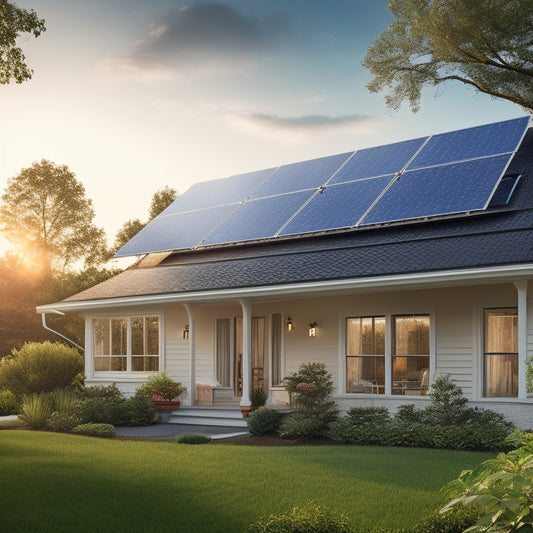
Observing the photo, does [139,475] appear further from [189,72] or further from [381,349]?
[189,72]

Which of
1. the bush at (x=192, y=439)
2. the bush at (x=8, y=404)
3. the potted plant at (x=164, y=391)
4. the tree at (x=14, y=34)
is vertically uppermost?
the tree at (x=14, y=34)

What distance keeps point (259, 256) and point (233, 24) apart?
5.57 metres

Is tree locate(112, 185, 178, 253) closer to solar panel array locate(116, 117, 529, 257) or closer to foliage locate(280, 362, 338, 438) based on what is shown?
solar panel array locate(116, 117, 529, 257)

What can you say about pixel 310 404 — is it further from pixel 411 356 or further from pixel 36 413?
pixel 36 413

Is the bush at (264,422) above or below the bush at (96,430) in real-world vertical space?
above

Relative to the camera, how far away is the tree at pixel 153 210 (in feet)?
117

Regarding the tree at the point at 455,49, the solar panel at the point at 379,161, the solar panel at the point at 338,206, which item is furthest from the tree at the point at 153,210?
the tree at the point at 455,49

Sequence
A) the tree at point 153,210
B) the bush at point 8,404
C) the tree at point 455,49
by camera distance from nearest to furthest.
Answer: the tree at point 455,49 → the bush at point 8,404 → the tree at point 153,210

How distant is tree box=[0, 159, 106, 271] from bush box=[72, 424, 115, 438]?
91.5 ft

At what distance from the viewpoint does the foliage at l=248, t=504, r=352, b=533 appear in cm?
639

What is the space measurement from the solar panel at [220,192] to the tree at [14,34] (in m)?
8.95

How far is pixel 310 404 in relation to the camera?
13969 millimetres

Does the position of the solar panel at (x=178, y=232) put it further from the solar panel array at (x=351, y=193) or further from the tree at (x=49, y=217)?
the tree at (x=49, y=217)

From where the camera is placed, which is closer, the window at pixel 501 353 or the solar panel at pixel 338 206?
the window at pixel 501 353
